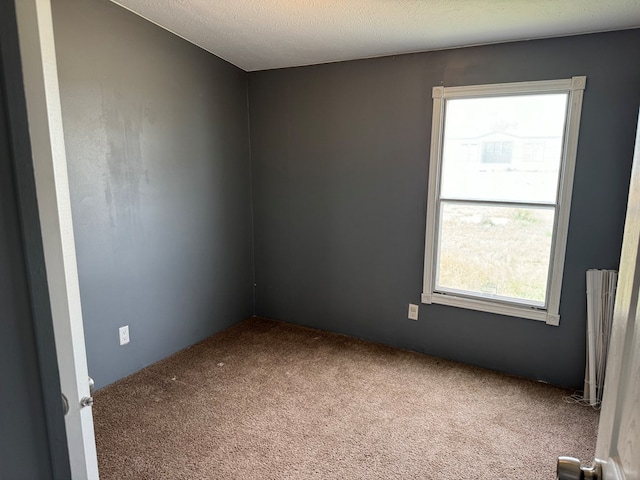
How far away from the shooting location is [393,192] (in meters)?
3.04

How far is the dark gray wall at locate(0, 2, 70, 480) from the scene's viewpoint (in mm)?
465

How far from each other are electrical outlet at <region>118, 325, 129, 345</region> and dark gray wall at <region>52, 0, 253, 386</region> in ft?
0.11

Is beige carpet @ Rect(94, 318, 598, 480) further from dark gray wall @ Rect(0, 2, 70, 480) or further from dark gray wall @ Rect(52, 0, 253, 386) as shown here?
dark gray wall @ Rect(0, 2, 70, 480)

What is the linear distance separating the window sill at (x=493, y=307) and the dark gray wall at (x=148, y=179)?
5.96 ft

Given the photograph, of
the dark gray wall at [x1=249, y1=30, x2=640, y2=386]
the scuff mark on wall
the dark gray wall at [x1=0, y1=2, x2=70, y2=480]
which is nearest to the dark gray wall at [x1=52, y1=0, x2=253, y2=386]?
the scuff mark on wall

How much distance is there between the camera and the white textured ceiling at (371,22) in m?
2.08

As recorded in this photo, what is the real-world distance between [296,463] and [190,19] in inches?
105

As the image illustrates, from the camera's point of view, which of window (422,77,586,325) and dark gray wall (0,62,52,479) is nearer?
dark gray wall (0,62,52,479)

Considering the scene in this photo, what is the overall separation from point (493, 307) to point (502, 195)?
0.81 m

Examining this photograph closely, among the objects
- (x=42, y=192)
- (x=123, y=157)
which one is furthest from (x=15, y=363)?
(x=123, y=157)

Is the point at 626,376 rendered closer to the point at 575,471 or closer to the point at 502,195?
the point at 575,471

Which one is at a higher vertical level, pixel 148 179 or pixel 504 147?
pixel 504 147

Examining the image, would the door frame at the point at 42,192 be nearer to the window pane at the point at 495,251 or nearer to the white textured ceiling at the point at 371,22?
the white textured ceiling at the point at 371,22

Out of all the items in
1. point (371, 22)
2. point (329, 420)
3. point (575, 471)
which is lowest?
point (329, 420)
